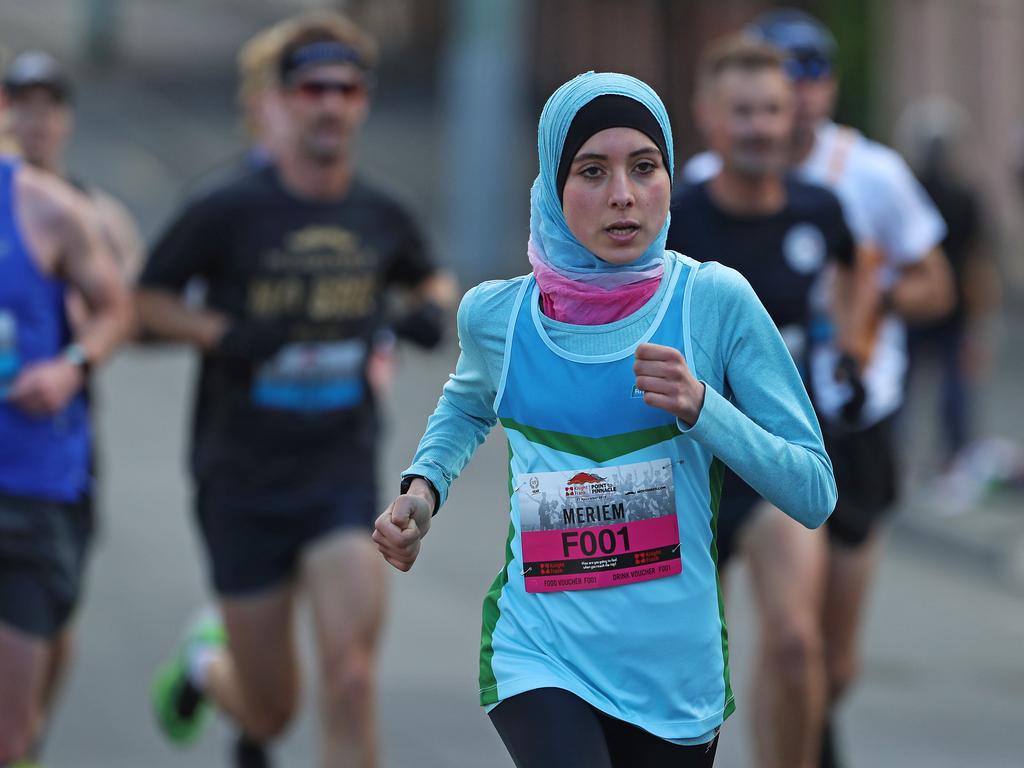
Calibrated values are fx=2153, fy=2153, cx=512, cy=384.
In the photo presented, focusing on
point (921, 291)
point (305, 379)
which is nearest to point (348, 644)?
point (305, 379)

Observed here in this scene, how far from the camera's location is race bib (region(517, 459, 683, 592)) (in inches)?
158

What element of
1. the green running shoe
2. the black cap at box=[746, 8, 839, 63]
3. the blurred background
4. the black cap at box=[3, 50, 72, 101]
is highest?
the black cap at box=[746, 8, 839, 63]

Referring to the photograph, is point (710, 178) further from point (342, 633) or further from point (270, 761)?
point (270, 761)

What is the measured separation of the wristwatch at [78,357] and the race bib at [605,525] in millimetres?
2737

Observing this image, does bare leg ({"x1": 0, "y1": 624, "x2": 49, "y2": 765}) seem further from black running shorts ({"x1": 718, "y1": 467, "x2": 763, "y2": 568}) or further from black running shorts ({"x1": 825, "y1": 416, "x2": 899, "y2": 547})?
black running shorts ({"x1": 825, "y1": 416, "x2": 899, "y2": 547})

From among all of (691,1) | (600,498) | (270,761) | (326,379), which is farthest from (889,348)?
(691,1)

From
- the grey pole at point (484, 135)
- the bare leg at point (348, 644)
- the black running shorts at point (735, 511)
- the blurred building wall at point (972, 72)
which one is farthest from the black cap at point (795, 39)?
the blurred building wall at point (972, 72)

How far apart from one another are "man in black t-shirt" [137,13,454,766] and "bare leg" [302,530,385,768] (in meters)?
0.03

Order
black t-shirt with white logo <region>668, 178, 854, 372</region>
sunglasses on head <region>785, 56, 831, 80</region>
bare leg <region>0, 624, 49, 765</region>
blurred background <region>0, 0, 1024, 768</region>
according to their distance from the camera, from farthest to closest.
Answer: blurred background <region>0, 0, 1024, 768</region>, sunglasses on head <region>785, 56, 831, 80</region>, black t-shirt with white logo <region>668, 178, 854, 372</region>, bare leg <region>0, 624, 49, 765</region>

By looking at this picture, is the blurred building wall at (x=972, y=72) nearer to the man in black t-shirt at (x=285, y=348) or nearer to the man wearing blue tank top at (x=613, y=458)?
the man in black t-shirt at (x=285, y=348)

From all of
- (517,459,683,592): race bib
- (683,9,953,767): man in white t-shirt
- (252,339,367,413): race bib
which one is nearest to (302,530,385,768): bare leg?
(252,339,367,413): race bib

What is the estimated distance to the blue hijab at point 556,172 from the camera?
3.91 m

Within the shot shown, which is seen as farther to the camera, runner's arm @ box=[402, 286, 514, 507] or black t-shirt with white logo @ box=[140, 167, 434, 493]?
black t-shirt with white logo @ box=[140, 167, 434, 493]

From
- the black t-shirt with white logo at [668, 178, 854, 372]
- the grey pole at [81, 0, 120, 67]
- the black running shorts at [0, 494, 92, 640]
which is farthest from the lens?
the grey pole at [81, 0, 120, 67]
